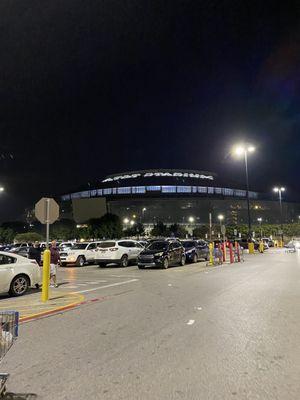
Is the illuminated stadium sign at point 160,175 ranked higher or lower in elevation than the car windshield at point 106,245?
higher

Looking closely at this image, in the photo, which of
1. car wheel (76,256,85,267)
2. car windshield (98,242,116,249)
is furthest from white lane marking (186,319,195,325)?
car wheel (76,256,85,267)

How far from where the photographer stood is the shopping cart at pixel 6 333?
382cm

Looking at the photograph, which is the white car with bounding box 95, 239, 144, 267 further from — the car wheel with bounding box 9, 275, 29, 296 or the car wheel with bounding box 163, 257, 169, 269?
the car wheel with bounding box 9, 275, 29, 296

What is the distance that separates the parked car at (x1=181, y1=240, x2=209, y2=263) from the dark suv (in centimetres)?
262

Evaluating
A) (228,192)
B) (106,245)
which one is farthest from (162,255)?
(228,192)

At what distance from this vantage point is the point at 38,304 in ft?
33.2

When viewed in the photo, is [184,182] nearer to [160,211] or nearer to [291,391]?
[160,211]

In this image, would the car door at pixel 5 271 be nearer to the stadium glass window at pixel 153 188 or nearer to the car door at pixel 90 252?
the car door at pixel 90 252

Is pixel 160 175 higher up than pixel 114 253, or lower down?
higher up

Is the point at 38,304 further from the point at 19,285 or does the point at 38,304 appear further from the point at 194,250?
the point at 194,250

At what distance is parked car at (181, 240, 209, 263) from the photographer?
26788 millimetres

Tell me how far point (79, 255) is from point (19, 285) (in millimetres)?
15166

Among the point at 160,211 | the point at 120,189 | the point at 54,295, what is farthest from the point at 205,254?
the point at 120,189

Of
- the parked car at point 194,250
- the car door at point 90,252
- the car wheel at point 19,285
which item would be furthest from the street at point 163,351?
the car door at point 90,252
